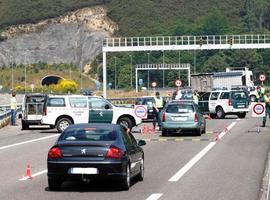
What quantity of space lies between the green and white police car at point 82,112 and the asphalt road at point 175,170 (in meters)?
2.94

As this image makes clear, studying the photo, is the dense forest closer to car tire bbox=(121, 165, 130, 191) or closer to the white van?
the white van

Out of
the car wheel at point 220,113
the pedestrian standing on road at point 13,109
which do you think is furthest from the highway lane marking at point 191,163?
the car wheel at point 220,113

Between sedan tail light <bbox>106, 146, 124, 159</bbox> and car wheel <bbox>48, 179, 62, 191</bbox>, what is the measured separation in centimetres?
120

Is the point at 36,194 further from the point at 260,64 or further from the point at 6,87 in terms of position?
the point at 260,64

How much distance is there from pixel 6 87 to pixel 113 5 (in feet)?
182

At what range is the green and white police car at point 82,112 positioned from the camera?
37.5m

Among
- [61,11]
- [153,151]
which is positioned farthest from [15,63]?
[153,151]

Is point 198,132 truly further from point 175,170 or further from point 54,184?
point 54,184

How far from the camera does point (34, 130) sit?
1631 inches

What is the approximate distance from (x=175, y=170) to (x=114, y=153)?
4.92 m

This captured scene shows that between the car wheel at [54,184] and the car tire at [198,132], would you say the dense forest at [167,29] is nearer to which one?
the car tire at [198,132]

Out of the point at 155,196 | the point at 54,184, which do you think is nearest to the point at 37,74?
the point at 54,184

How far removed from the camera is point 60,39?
181250mm

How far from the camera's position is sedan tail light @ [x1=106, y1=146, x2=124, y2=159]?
50.6 feet
